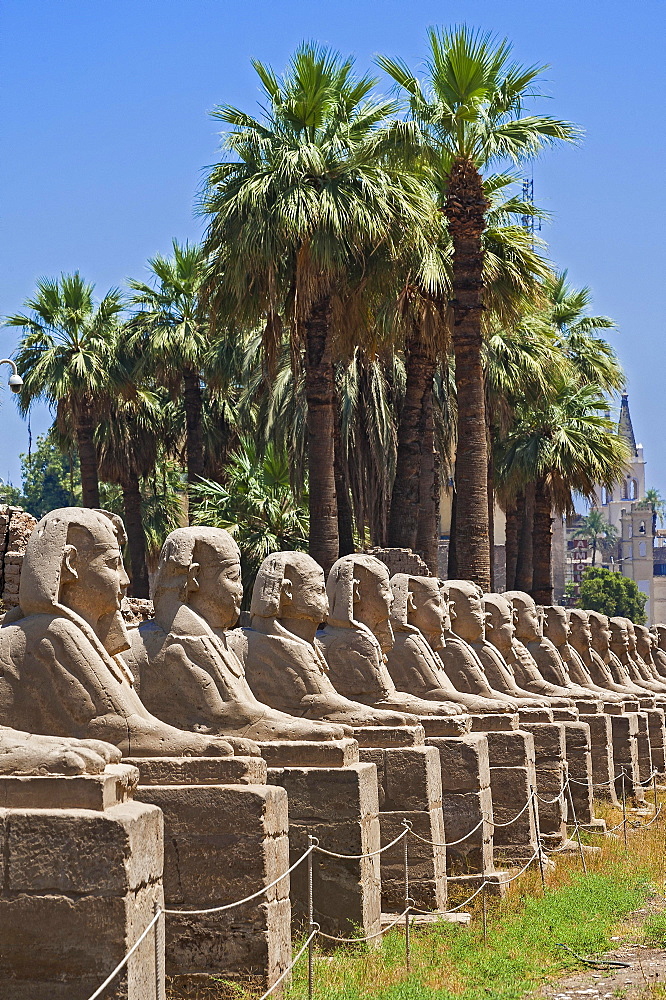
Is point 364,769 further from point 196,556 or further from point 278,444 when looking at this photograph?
point 278,444

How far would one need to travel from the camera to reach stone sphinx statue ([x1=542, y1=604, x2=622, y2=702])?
1923 centimetres

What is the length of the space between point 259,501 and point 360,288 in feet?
18.6

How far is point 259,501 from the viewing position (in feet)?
74.2

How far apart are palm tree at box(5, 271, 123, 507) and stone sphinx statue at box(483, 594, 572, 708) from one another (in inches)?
437

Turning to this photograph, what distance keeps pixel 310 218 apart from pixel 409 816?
864cm

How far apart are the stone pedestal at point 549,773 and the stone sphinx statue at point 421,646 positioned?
1506mm

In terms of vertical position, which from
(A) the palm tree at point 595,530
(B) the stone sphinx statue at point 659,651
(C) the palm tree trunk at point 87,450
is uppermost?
(A) the palm tree at point 595,530

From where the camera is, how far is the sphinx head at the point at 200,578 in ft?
28.7

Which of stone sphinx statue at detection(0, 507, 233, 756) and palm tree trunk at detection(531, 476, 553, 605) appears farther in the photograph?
palm tree trunk at detection(531, 476, 553, 605)

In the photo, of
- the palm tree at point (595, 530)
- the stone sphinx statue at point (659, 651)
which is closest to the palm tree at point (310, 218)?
the stone sphinx statue at point (659, 651)

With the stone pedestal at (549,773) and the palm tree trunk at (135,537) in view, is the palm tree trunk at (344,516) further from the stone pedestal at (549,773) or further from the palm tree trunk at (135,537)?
the stone pedestal at (549,773)

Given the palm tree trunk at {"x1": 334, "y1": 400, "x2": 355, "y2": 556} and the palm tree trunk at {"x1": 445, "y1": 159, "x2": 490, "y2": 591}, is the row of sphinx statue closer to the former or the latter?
the palm tree trunk at {"x1": 445, "y1": 159, "x2": 490, "y2": 591}

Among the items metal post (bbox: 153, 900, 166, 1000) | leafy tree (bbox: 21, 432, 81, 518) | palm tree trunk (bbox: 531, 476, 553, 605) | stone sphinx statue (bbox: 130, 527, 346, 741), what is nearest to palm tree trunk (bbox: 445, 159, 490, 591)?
stone sphinx statue (bbox: 130, 527, 346, 741)

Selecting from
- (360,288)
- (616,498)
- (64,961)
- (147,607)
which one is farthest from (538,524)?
(616,498)
